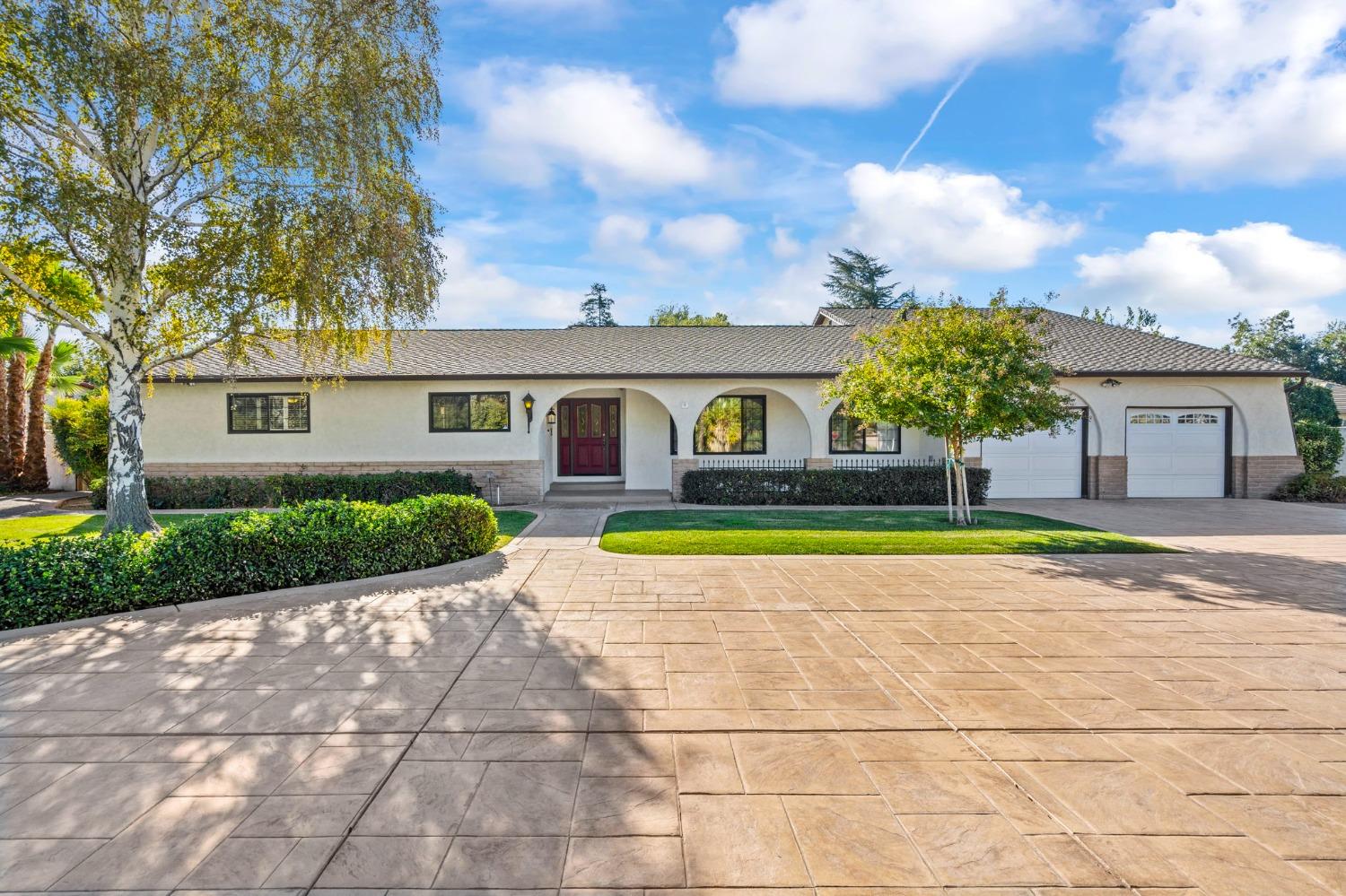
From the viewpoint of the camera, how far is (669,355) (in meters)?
16.5

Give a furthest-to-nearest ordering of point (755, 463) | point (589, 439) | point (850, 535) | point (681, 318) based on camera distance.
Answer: point (681, 318) < point (589, 439) < point (755, 463) < point (850, 535)

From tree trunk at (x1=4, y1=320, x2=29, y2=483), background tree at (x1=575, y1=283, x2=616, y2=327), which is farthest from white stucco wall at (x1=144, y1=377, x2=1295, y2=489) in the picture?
background tree at (x1=575, y1=283, x2=616, y2=327)

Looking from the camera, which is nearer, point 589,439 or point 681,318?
point 589,439

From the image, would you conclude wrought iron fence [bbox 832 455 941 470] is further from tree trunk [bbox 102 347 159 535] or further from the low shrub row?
tree trunk [bbox 102 347 159 535]

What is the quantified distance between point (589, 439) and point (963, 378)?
34.0ft

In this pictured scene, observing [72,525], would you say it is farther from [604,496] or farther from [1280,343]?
[1280,343]

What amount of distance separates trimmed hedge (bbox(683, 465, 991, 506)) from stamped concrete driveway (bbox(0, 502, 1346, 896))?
8218 mm

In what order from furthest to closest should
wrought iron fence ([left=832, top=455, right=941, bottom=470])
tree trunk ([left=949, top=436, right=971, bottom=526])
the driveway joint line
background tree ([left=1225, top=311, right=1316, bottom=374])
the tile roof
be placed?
background tree ([left=1225, top=311, right=1316, bottom=374]) < wrought iron fence ([left=832, top=455, right=941, bottom=470]) < the tile roof < tree trunk ([left=949, top=436, right=971, bottom=526]) < the driveway joint line

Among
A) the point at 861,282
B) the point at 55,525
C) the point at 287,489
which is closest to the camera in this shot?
the point at 55,525

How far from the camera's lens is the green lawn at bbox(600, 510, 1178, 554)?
887cm

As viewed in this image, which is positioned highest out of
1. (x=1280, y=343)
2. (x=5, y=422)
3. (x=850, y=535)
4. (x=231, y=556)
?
(x=1280, y=343)

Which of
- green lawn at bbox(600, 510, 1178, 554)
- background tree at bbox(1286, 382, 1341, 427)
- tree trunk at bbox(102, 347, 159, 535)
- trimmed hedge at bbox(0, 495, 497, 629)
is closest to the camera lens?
trimmed hedge at bbox(0, 495, 497, 629)

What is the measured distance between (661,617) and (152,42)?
907 cm

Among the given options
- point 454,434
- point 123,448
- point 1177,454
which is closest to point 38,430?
point 454,434
